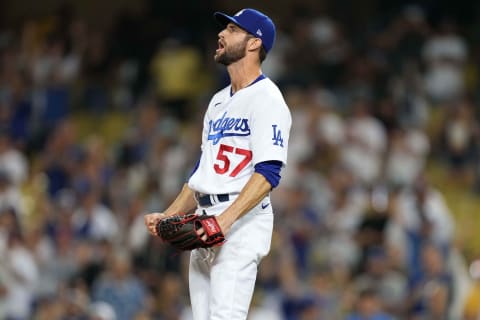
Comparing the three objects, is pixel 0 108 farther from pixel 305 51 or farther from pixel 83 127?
pixel 305 51

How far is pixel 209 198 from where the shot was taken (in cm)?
529

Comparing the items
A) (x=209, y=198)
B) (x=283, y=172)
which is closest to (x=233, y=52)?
(x=209, y=198)

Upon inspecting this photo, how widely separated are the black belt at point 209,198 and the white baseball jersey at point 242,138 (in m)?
0.03

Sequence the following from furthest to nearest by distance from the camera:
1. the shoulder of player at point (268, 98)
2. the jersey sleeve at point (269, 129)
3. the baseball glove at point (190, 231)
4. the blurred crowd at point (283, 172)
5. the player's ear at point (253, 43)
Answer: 1. the blurred crowd at point (283, 172)
2. the player's ear at point (253, 43)
3. the shoulder of player at point (268, 98)
4. the jersey sleeve at point (269, 129)
5. the baseball glove at point (190, 231)

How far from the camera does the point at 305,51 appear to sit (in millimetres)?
14266

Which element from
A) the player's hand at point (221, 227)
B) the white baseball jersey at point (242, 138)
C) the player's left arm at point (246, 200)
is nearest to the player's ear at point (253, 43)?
the white baseball jersey at point (242, 138)

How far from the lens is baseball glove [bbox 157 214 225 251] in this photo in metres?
4.97

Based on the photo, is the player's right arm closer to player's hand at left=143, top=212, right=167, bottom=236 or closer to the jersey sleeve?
player's hand at left=143, top=212, right=167, bottom=236

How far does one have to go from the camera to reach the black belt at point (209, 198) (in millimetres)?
5242

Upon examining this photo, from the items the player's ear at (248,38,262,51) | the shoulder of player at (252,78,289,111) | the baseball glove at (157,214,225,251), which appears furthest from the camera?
the player's ear at (248,38,262,51)

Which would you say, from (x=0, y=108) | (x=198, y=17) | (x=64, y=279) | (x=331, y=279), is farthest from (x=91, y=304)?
(x=198, y=17)

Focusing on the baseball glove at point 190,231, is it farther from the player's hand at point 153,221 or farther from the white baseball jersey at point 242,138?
the white baseball jersey at point 242,138

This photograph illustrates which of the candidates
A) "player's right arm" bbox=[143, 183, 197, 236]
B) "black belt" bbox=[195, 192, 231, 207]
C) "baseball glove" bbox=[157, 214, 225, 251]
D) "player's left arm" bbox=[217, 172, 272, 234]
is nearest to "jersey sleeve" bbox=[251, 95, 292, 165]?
"player's left arm" bbox=[217, 172, 272, 234]

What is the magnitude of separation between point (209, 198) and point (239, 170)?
0.20 metres
